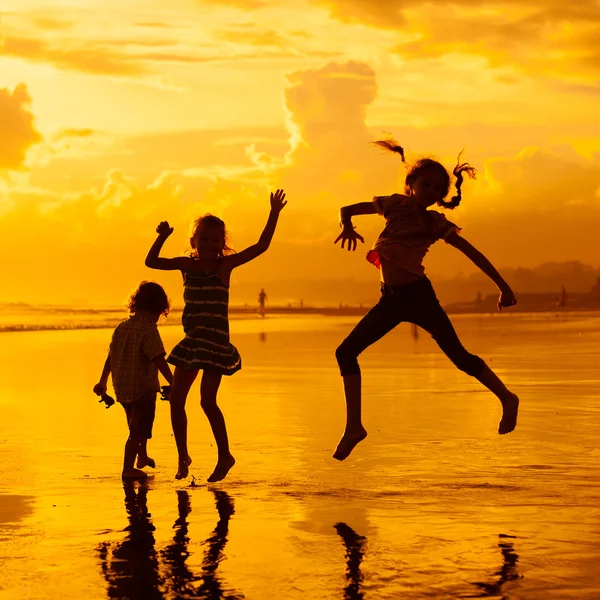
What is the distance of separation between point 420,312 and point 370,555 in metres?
2.67

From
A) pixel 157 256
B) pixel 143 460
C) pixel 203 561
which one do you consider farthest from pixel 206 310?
pixel 203 561

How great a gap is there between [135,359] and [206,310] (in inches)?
38.7

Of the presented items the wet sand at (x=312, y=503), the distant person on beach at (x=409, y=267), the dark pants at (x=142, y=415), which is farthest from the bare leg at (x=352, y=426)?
the dark pants at (x=142, y=415)

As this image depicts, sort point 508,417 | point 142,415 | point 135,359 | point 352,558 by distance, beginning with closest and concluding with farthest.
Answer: point 352,558 → point 508,417 → point 142,415 → point 135,359

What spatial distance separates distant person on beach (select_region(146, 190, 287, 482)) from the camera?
8.71 metres

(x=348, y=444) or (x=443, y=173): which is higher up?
(x=443, y=173)

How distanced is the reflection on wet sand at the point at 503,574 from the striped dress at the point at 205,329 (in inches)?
116

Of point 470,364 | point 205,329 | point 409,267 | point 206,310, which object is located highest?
point 409,267

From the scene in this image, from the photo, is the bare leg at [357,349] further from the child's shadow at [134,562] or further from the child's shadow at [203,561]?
the child's shadow at [134,562]

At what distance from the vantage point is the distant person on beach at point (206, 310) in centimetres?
871

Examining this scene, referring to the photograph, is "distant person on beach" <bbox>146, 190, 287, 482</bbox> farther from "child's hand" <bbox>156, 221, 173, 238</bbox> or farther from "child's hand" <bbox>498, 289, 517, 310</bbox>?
"child's hand" <bbox>498, 289, 517, 310</bbox>

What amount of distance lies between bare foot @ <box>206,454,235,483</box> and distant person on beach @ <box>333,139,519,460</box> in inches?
29.0

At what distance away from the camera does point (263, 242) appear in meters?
8.83

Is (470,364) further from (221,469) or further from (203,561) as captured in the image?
(203,561)
